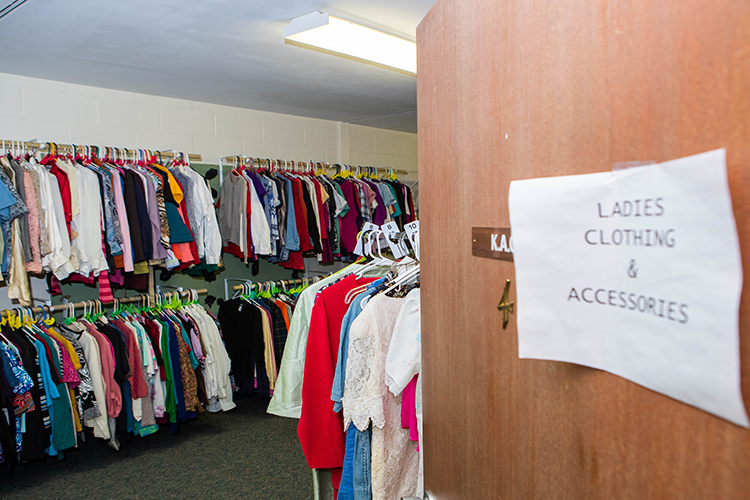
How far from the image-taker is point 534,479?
0.58 m

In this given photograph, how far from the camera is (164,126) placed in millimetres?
3668

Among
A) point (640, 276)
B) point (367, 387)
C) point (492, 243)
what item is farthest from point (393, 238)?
point (640, 276)

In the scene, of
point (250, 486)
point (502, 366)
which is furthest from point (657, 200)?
point (250, 486)

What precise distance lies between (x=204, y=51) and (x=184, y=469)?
7.81 ft

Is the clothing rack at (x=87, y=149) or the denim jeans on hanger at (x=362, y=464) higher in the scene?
the clothing rack at (x=87, y=149)

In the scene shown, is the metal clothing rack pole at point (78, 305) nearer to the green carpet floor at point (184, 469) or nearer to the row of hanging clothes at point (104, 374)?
the row of hanging clothes at point (104, 374)

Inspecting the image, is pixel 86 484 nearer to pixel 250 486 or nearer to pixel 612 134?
pixel 250 486

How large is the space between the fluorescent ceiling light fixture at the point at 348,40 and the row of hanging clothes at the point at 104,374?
1.95 meters

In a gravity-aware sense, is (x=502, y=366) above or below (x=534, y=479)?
above

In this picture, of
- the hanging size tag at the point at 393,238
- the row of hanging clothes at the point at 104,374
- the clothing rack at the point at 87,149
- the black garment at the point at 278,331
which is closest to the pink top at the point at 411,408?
the hanging size tag at the point at 393,238

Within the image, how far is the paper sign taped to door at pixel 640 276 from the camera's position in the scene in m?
0.34

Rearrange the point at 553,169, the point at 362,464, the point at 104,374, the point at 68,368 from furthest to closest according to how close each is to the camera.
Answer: the point at 104,374 → the point at 68,368 → the point at 362,464 → the point at 553,169

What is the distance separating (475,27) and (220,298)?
3639mm

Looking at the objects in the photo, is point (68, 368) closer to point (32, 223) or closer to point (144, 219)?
point (32, 223)
